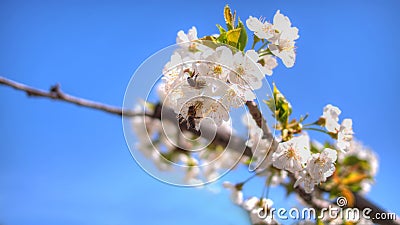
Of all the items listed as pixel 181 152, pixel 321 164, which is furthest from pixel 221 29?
pixel 181 152

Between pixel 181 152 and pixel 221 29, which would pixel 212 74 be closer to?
pixel 221 29

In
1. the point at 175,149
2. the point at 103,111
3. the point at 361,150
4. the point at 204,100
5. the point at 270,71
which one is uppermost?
the point at 361,150

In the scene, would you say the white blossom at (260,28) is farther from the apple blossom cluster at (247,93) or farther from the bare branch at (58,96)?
the bare branch at (58,96)

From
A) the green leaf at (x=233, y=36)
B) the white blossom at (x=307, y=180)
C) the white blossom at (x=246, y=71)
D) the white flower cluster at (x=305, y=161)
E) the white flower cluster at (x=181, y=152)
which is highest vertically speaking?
the white flower cluster at (x=181, y=152)

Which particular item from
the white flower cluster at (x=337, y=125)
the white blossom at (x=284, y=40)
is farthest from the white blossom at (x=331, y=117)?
the white blossom at (x=284, y=40)

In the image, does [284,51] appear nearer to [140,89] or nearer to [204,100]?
[204,100]

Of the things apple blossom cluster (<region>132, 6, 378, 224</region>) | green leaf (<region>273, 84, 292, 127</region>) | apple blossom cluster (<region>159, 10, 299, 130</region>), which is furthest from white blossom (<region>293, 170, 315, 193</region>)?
apple blossom cluster (<region>159, 10, 299, 130</region>)

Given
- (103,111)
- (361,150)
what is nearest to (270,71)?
(103,111)
